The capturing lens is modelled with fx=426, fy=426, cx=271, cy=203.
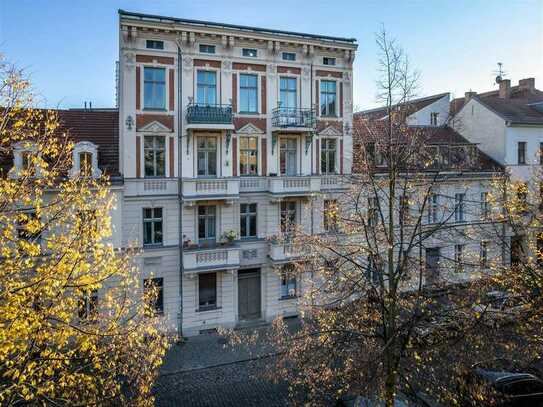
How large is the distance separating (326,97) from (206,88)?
6.95 meters

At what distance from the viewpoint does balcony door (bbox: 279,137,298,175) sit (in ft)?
77.0

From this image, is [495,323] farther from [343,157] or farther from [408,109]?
[343,157]

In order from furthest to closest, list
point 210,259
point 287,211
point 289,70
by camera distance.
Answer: point 289,70 < point 287,211 < point 210,259

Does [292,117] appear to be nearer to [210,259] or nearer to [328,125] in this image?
[328,125]

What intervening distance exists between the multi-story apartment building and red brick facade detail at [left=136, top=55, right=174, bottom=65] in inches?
2.0

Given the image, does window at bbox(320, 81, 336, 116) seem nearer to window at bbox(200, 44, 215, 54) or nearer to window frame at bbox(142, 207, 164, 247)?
window at bbox(200, 44, 215, 54)

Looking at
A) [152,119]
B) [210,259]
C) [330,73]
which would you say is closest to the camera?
[152,119]

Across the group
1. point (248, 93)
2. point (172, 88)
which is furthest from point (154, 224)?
point (248, 93)

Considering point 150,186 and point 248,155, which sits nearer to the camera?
point 150,186

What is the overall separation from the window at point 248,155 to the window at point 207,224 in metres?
2.69

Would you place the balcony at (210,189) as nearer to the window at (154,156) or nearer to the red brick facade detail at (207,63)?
the window at (154,156)

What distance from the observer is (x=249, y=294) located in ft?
75.3

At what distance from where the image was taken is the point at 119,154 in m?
21.3

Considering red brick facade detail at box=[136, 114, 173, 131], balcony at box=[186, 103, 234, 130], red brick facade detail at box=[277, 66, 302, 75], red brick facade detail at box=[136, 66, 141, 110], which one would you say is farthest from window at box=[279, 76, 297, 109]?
red brick facade detail at box=[136, 66, 141, 110]
